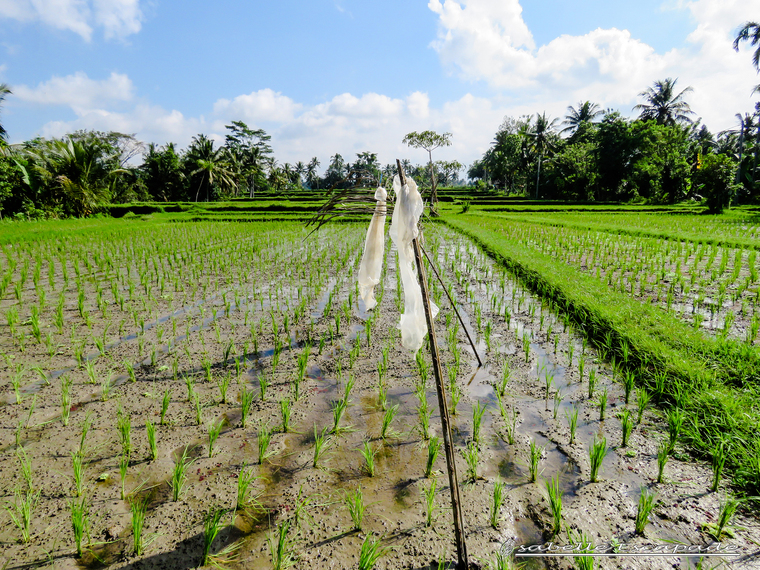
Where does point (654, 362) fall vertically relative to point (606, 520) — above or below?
above

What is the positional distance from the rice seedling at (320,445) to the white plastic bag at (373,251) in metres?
0.89

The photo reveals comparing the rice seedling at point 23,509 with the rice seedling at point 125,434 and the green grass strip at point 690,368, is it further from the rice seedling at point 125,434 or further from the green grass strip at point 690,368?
the green grass strip at point 690,368

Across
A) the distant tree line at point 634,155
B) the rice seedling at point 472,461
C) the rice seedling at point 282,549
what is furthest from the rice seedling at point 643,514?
the distant tree line at point 634,155

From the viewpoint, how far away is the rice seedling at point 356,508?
67.5 inches

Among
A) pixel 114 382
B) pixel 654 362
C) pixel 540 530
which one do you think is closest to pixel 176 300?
pixel 114 382

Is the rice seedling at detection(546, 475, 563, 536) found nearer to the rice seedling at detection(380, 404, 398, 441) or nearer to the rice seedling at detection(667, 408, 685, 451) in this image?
the rice seedling at detection(667, 408, 685, 451)

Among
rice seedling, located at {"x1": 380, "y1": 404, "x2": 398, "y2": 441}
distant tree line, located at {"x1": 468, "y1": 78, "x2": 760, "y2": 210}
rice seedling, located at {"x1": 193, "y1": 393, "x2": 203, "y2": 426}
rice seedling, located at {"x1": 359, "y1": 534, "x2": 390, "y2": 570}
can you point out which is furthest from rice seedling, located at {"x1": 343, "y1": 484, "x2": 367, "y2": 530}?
distant tree line, located at {"x1": 468, "y1": 78, "x2": 760, "y2": 210}

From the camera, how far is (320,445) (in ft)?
7.29

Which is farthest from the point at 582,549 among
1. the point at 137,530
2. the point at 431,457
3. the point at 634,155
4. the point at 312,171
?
the point at 312,171

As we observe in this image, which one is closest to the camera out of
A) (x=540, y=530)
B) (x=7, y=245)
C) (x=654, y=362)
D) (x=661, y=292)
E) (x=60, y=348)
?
(x=540, y=530)

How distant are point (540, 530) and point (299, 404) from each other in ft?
5.63

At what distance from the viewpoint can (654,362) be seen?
3.02 metres

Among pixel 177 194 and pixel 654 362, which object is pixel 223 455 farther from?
pixel 177 194

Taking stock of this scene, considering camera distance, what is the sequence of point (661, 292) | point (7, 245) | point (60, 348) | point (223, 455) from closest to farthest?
point (223, 455) → point (60, 348) → point (661, 292) → point (7, 245)
